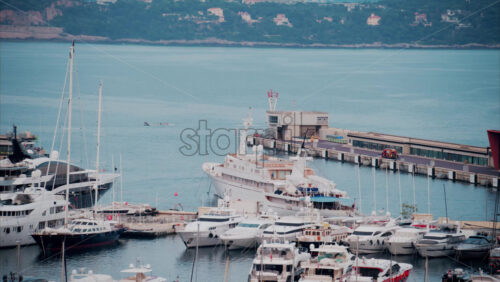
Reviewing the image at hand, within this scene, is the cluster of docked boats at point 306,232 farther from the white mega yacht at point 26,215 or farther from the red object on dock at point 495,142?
the white mega yacht at point 26,215

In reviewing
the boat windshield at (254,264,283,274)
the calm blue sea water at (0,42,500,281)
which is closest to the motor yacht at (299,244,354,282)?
the boat windshield at (254,264,283,274)

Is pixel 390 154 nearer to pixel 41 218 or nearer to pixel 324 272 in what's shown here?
pixel 41 218

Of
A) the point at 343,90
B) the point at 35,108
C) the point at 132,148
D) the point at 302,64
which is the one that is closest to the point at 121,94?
the point at 35,108

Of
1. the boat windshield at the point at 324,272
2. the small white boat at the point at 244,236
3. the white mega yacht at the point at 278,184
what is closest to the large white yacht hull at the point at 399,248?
the small white boat at the point at 244,236

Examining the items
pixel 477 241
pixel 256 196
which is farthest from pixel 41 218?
pixel 477 241

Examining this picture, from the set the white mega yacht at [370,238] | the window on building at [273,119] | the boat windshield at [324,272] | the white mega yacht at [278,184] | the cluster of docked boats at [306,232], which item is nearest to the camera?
the boat windshield at [324,272]

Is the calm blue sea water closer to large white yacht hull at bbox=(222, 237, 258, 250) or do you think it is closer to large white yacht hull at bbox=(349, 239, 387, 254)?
large white yacht hull at bbox=(222, 237, 258, 250)
